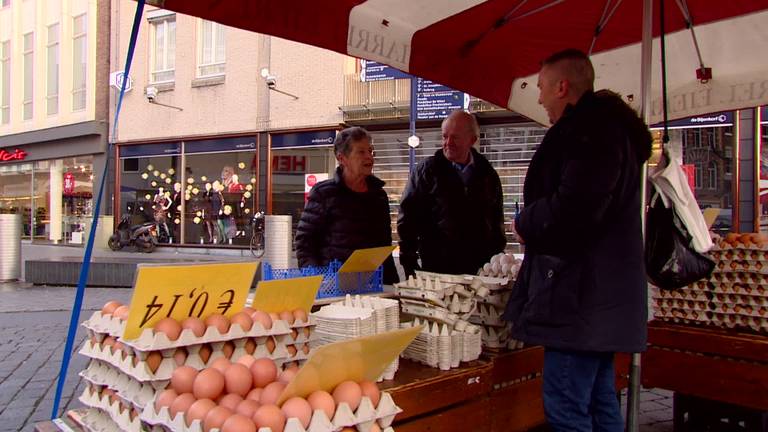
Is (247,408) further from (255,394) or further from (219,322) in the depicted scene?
(219,322)

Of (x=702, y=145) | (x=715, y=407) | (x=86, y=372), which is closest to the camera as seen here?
(x=86, y=372)

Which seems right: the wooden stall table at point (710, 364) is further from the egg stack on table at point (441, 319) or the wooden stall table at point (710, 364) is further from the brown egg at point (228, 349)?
the brown egg at point (228, 349)

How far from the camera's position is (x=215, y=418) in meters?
1.34

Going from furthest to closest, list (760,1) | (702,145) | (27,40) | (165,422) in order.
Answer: (27,40), (702,145), (760,1), (165,422)

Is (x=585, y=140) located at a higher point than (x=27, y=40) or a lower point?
lower

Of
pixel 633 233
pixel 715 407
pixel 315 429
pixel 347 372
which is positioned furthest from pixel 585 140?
pixel 715 407

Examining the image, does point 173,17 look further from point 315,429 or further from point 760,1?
point 315,429

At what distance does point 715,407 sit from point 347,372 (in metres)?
3.08

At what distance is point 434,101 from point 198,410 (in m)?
13.8

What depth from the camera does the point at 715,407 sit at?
360cm

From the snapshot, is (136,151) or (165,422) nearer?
(165,422)

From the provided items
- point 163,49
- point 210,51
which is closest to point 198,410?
point 210,51

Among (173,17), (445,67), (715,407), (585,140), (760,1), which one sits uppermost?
(173,17)

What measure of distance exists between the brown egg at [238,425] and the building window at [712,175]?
1290cm
